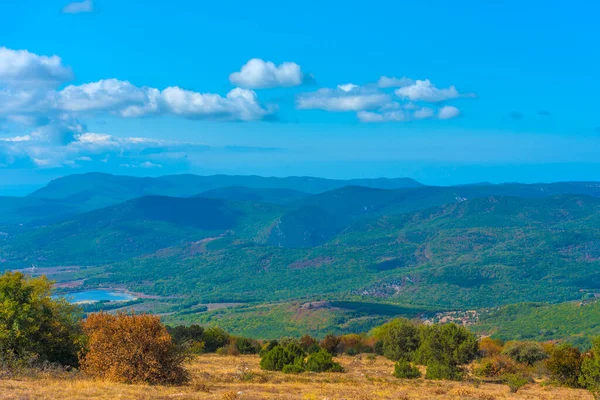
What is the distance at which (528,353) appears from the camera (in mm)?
55500

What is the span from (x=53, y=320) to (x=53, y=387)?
938 centimetres

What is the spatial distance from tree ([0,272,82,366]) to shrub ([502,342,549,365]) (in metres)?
36.8

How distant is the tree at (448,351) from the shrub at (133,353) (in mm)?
19346

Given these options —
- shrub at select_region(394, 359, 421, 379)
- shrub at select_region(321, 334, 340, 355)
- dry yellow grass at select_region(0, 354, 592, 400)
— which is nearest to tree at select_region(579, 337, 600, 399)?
dry yellow grass at select_region(0, 354, 592, 400)

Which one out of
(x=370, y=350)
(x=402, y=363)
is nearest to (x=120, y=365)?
(x=402, y=363)

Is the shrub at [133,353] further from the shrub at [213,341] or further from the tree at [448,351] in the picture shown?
A: the shrub at [213,341]

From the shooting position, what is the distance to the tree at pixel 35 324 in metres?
33.6

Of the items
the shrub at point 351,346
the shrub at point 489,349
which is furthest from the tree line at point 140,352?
the shrub at point 351,346

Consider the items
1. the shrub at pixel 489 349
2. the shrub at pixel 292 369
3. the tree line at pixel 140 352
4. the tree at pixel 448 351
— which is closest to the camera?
the tree line at pixel 140 352

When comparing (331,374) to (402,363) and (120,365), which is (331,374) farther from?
(120,365)

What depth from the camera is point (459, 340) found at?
152 feet

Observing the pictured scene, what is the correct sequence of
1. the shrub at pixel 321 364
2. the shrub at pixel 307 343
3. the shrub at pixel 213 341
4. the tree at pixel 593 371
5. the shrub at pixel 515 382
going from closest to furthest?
the tree at pixel 593 371
the shrub at pixel 515 382
the shrub at pixel 321 364
the shrub at pixel 307 343
the shrub at pixel 213 341

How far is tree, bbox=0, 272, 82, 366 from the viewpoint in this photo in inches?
1321

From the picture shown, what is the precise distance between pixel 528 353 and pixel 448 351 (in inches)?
531
